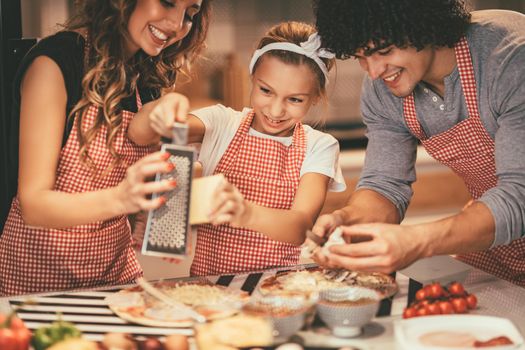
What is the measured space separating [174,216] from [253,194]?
0.52 m

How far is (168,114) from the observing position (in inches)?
65.8

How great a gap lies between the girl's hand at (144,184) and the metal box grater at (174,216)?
0.02m

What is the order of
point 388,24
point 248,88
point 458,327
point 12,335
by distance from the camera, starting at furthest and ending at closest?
1. point 248,88
2. point 388,24
3. point 458,327
4. point 12,335

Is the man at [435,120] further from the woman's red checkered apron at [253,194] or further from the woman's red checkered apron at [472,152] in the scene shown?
the woman's red checkered apron at [253,194]

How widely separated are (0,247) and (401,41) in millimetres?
1139

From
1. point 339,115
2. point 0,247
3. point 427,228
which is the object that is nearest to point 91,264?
point 0,247

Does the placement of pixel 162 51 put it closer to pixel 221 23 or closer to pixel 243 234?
pixel 243 234

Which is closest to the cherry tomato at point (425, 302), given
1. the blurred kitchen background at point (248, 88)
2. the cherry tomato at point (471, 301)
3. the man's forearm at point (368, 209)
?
the cherry tomato at point (471, 301)

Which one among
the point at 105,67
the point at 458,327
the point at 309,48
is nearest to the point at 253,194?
the point at 309,48

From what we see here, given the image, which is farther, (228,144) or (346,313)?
(228,144)

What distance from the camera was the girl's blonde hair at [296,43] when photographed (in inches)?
81.7

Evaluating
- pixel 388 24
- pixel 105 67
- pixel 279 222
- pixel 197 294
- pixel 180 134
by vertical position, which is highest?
pixel 388 24

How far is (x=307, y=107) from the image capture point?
2.09m

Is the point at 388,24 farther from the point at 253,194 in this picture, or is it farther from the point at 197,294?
the point at 197,294
